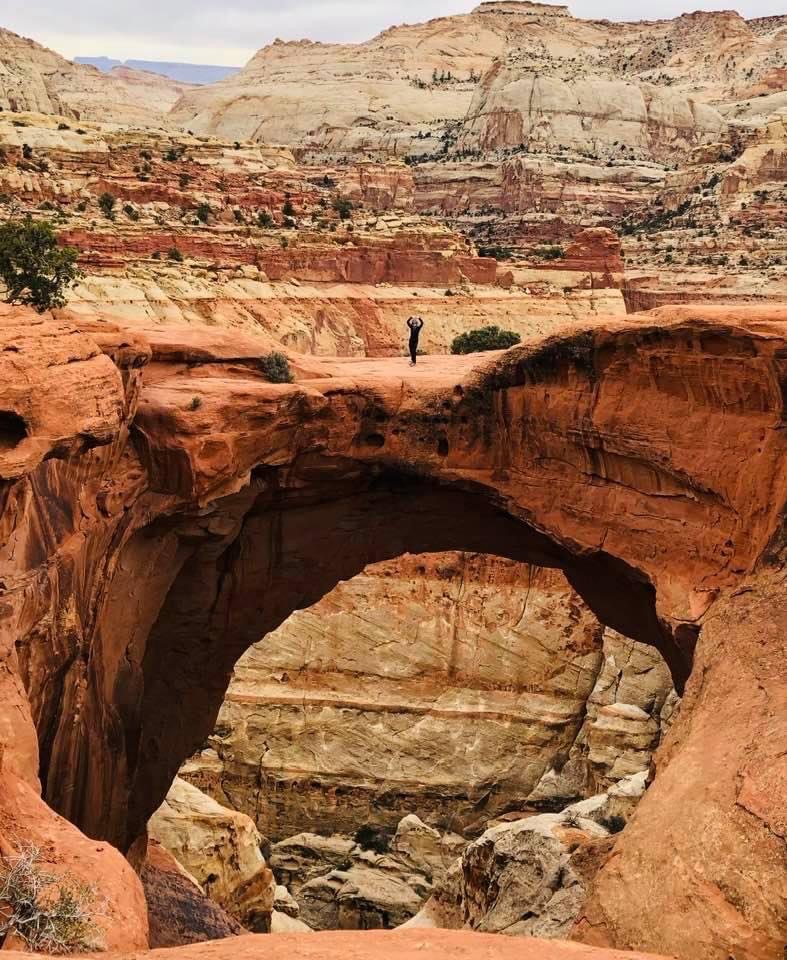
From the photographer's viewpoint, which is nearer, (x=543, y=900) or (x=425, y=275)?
(x=543, y=900)

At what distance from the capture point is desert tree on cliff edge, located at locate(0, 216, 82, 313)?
21.4 metres

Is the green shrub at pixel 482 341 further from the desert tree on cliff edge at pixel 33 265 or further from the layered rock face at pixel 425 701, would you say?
the desert tree on cliff edge at pixel 33 265

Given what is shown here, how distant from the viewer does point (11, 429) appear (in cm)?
1170

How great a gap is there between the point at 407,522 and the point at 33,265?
28.8ft

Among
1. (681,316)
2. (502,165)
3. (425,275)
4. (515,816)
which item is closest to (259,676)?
(515,816)

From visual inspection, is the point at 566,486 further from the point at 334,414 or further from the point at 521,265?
the point at 521,265

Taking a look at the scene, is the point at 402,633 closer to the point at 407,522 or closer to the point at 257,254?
the point at 407,522

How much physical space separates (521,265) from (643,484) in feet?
220

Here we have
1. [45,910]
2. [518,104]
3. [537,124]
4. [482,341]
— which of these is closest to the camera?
[45,910]

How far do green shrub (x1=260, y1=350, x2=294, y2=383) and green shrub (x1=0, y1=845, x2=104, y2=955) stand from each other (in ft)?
33.8

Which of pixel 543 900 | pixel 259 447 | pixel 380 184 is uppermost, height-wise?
pixel 380 184

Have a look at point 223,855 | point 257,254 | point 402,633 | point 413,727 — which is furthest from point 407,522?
point 257,254

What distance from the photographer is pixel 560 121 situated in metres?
144

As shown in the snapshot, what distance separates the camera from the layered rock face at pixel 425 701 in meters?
30.8
